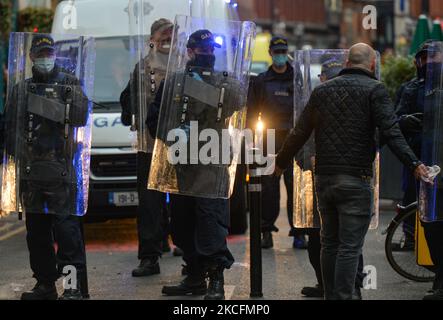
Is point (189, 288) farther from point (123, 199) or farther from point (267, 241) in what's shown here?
Result: point (123, 199)

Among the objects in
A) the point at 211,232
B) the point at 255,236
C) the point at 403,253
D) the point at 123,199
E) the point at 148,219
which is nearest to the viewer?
the point at 211,232

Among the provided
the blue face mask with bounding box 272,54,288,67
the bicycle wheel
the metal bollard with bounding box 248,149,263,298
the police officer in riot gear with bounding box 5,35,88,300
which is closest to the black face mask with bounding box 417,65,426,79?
the bicycle wheel

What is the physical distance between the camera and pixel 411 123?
8.98m

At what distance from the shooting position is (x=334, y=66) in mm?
8398

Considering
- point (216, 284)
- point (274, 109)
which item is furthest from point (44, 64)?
point (274, 109)

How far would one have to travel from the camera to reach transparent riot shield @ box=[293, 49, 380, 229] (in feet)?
27.1

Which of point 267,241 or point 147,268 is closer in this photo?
point 147,268

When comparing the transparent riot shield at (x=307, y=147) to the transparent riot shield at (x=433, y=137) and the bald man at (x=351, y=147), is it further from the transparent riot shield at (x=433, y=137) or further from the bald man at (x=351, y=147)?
the bald man at (x=351, y=147)

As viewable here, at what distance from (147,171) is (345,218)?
289cm

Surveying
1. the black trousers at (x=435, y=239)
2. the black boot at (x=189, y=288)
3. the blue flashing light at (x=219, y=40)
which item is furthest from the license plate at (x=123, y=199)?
the black trousers at (x=435, y=239)

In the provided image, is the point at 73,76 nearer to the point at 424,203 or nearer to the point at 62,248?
the point at 62,248

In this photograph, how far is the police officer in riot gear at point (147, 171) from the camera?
31.4 ft

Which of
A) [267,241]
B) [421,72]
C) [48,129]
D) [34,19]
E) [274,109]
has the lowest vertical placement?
[267,241]
